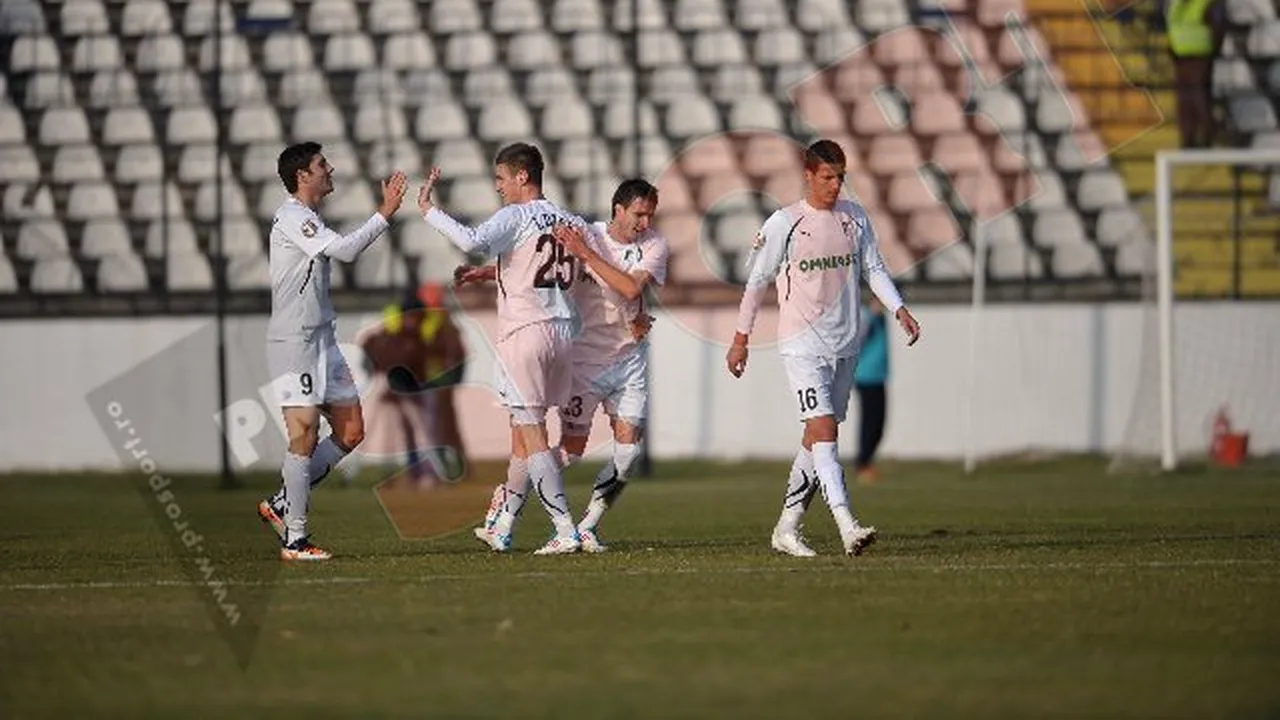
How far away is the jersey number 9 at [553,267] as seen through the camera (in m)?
15.2

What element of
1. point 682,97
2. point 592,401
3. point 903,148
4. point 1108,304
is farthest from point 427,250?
point 592,401

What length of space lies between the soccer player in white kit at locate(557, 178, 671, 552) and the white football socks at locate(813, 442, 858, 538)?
1377 millimetres

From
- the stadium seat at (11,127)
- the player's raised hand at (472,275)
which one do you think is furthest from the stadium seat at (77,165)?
the player's raised hand at (472,275)

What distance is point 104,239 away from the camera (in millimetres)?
33719

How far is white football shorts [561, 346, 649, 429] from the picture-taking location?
1595cm

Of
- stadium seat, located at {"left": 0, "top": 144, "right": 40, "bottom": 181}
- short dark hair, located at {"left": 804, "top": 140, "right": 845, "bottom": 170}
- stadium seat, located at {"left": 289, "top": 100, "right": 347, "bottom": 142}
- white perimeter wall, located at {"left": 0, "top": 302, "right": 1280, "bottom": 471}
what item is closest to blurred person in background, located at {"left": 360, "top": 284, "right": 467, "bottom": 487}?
white perimeter wall, located at {"left": 0, "top": 302, "right": 1280, "bottom": 471}

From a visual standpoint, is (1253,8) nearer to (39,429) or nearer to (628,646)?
(39,429)

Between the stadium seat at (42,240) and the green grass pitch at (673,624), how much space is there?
14157 mm

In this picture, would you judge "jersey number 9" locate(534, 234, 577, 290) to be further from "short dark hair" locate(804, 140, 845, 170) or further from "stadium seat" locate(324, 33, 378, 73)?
"stadium seat" locate(324, 33, 378, 73)

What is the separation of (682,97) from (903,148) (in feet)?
9.68

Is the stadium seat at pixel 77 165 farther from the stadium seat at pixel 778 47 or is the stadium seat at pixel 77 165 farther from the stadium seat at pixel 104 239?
the stadium seat at pixel 778 47

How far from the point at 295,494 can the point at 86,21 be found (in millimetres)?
21206

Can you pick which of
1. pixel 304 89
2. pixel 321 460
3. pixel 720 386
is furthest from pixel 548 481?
pixel 304 89

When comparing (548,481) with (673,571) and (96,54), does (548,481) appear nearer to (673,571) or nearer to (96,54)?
(673,571)
